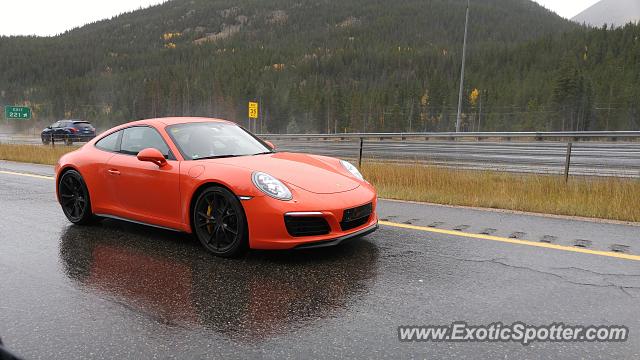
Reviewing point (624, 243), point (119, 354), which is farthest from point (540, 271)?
point (119, 354)

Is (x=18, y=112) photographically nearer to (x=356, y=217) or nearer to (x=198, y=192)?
(x=198, y=192)

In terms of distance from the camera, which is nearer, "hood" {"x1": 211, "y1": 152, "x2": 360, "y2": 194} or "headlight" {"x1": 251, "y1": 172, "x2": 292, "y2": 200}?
"headlight" {"x1": 251, "y1": 172, "x2": 292, "y2": 200}

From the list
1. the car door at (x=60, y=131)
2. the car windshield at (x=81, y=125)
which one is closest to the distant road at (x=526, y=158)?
the car windshield at (x=81, y=125)

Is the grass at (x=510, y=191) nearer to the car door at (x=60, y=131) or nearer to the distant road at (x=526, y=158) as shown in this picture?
the distant road at (x=526, y=158)

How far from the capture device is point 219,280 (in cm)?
399

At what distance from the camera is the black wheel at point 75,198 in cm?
589

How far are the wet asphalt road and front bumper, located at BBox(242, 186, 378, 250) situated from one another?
9.1 inches

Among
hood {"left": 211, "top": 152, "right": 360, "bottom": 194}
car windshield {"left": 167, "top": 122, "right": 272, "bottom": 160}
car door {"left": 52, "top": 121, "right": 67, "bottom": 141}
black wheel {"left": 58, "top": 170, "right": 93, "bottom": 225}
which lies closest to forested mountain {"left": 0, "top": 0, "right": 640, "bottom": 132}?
car door {"left": 52, "top": 121, "right": 67, "bottom": 141}

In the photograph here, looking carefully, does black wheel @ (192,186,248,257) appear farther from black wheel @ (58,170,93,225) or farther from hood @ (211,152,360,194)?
black wheel @ (58,170,93,225)

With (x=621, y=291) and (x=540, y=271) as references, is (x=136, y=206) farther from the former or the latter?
(x=621, y=291)

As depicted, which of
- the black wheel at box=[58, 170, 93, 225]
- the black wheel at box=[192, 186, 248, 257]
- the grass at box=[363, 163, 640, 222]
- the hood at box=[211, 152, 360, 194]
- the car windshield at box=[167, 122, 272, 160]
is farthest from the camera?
the grass at box=[363, 163, 640, 222]

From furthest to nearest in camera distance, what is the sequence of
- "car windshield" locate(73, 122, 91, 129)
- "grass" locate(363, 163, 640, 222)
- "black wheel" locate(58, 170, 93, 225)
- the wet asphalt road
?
"car windshield" locate(73, 122, 91, 129), "grass" locate(363, 163, 640, 222), "black wheel" locate(58, 170, 93, 225), the wet asphalt road

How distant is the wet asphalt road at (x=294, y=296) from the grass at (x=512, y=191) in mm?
1860

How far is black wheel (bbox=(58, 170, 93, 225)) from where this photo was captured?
5.89m
